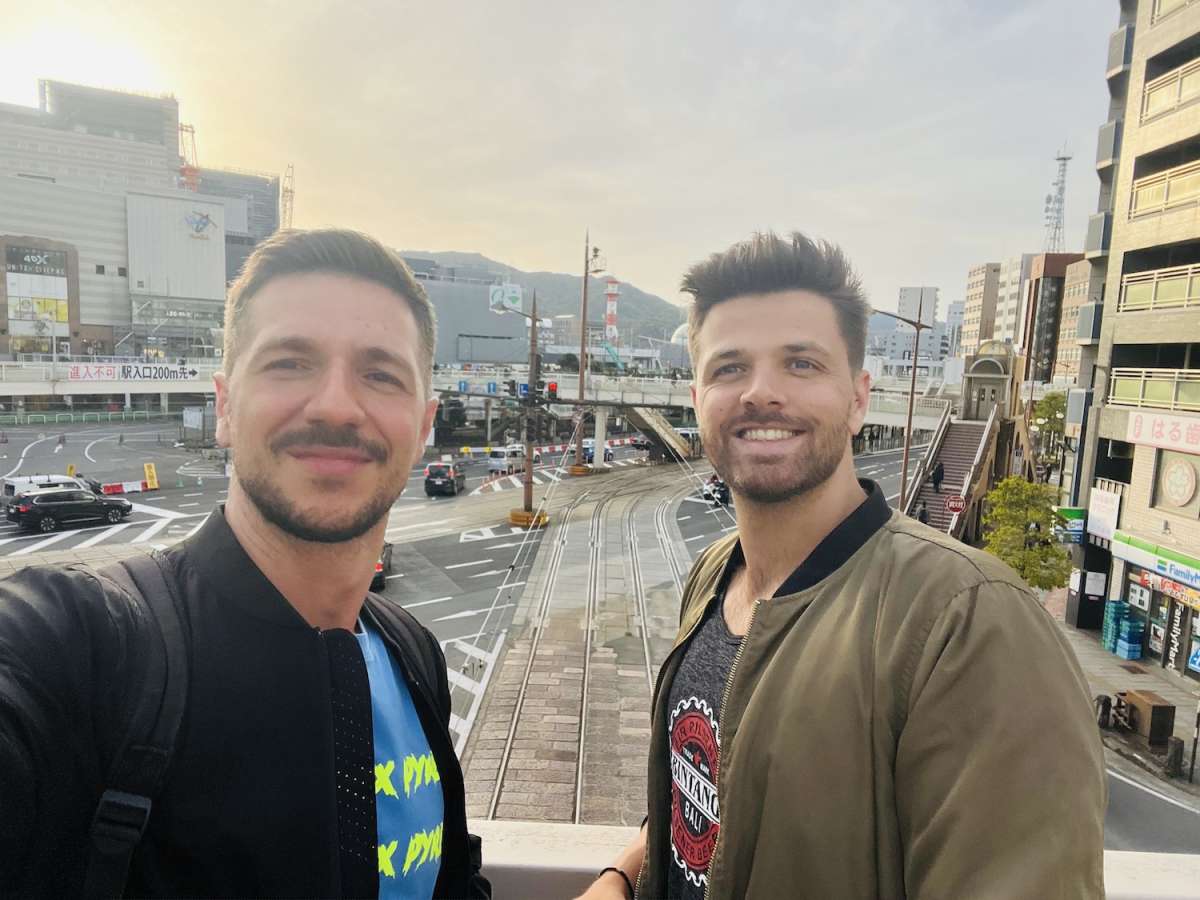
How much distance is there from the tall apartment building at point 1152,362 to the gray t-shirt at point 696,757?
1573cm

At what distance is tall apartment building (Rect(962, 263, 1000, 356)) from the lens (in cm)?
11869

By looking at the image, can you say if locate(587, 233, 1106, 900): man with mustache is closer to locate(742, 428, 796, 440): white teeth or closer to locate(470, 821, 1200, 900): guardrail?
locate(742, 428, 796, 440): white teeth

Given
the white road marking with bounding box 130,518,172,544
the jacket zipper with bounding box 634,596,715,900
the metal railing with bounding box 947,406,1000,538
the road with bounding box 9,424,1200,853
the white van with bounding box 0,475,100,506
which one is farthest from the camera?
the white van with bounding box 0,475,100,506

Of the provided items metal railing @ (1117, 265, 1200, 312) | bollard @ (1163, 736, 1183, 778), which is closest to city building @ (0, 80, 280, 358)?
metal railing @ (1117, 265, 1200, 312)

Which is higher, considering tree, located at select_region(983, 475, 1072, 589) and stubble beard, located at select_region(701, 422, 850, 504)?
stubble beard, located at select_region(701, 422, 850, 504)

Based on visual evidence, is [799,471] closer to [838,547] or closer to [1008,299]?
[838,547]

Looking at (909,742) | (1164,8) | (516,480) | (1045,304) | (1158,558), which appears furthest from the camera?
(1045,304)

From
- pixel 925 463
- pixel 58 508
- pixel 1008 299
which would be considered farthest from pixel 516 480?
pixel 1008 299

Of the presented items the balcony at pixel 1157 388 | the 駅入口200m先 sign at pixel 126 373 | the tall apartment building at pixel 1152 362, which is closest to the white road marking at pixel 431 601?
the tall apartment building at pixel 1152 362

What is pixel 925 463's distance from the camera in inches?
1008

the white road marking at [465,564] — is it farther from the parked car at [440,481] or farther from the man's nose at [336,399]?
the man's nose at [336,399]

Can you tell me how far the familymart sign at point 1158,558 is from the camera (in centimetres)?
1369

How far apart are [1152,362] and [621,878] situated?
1956cm

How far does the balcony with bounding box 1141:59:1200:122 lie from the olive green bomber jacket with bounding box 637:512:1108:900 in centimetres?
1880
